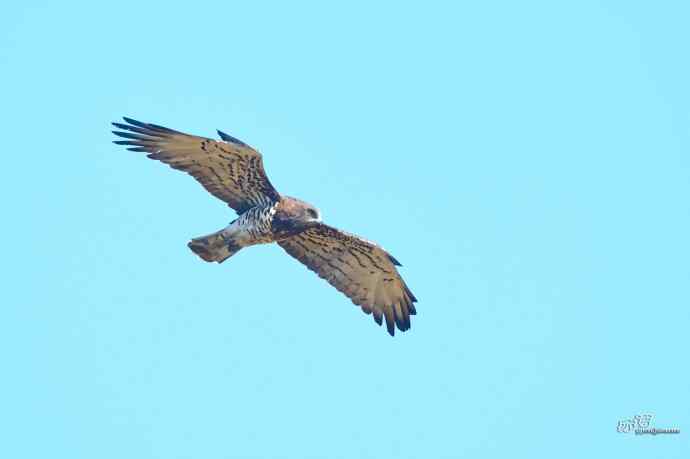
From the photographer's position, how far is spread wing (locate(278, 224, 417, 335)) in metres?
17.3

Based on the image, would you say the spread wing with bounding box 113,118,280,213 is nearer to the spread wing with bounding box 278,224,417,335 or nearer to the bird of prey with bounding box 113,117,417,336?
the bird of prey with bounding box 113,117,417,336

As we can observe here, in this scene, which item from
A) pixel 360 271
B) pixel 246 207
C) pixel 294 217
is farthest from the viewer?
pixel 360 271

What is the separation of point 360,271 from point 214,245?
2.05m

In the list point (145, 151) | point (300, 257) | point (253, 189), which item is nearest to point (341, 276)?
point (300, 257)

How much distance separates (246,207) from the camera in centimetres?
1698

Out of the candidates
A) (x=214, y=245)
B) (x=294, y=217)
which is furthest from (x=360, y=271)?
(x=214, y=245)

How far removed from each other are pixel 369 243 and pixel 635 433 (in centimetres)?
400

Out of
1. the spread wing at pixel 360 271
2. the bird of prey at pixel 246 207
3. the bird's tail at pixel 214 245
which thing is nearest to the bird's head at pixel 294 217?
the bird of prey at pixel 246 207

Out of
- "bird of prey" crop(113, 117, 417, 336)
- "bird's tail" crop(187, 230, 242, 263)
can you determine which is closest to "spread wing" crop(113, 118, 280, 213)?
"bird of prey" crop(113, 117, 417, 336)

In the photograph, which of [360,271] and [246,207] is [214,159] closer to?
[246,207]

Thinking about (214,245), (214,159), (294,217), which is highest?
(214,159)

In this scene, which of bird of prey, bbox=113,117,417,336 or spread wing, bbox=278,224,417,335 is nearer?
bird of prey, bbox=113,117,417,336

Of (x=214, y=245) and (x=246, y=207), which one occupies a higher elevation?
(x=246, y=207)

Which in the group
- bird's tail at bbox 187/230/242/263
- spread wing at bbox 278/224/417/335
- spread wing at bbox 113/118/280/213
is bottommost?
bird's tail at bbox 187/230/242/263
